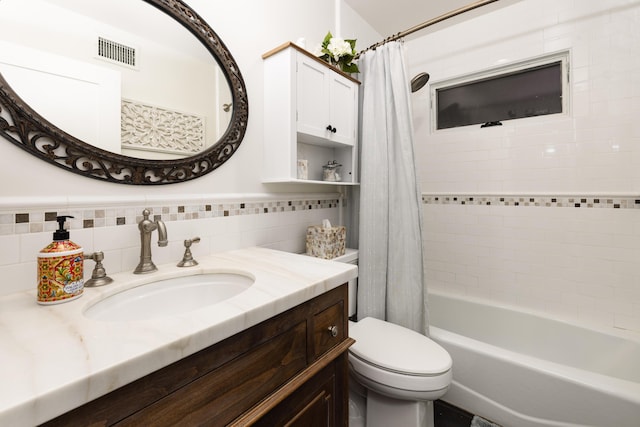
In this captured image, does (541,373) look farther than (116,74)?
Yes

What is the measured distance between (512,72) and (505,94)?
0.50 feet

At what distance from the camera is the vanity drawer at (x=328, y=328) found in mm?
789

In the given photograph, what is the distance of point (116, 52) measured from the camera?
909 millimetres

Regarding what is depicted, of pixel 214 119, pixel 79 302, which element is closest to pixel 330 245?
pixel 214 119

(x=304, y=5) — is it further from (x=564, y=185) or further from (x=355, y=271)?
(x=564, y=185)

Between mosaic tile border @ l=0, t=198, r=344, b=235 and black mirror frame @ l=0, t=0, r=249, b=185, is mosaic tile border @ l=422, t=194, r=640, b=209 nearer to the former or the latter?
mosaic tile border @ l=0, t=198, r=344, b=235

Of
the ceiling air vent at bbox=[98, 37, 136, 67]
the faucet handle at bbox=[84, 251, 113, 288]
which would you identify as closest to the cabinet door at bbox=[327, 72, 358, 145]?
the ceiling air vent at bbox=[98, 37, 136, 67]

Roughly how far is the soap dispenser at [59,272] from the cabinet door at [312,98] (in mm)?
973

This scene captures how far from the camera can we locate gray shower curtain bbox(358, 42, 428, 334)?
5.06 ft

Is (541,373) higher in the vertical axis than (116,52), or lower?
lower

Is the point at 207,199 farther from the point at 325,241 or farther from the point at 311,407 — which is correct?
the point at 311,407

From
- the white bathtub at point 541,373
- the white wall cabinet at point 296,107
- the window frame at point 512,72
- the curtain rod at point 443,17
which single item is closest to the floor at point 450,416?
the white bathtub at point 541,373

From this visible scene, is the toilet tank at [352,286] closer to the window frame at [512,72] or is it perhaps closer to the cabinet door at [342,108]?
the cabinet door at [342,108]

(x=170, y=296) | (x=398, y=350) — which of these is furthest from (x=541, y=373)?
Answer: (x=170, y=296)
